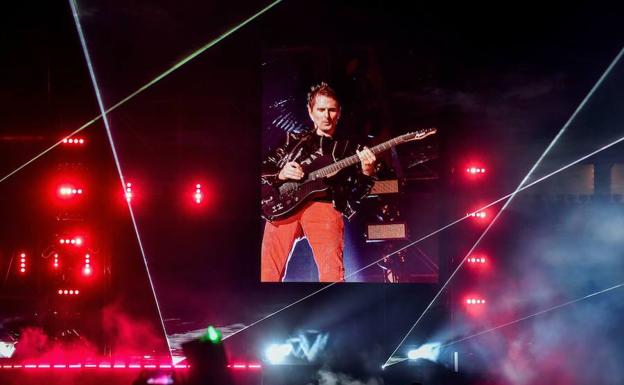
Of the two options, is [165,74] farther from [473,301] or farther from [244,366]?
[473,301]

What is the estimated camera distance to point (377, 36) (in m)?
7.59

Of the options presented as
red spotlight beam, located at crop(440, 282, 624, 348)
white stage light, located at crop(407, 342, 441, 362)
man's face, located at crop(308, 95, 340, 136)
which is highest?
man's face, located at crop(308, 95, 340, 136)

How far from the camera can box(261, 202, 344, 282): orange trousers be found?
7.36 metres

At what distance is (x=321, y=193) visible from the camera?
7406 millimetres

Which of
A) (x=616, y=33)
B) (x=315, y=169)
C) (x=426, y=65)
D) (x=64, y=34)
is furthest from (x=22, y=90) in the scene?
(x=616, y=33)

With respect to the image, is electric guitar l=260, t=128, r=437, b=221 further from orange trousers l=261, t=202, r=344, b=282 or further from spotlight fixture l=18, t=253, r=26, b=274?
spotlight fixture l=18, t=253, r=26, b=274

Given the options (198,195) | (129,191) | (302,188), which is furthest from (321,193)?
(129,191)

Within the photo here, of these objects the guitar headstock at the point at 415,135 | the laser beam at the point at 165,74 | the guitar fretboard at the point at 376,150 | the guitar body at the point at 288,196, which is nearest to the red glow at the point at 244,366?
the guitar body at the point at 288,196

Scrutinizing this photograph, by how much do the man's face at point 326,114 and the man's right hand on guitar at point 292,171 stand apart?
1.69 ft

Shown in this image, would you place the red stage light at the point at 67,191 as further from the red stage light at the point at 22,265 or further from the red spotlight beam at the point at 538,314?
the red spotlight beam at the point at 538,314

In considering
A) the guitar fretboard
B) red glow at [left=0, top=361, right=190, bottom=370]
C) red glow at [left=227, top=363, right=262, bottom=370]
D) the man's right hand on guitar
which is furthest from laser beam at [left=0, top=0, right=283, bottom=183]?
red glow at [left=227, top=363, right=262, bottom=370]

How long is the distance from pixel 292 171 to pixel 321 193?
46 centimetres

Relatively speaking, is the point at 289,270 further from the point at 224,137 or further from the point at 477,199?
the point at 477,199

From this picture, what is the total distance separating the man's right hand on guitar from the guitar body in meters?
0.07
